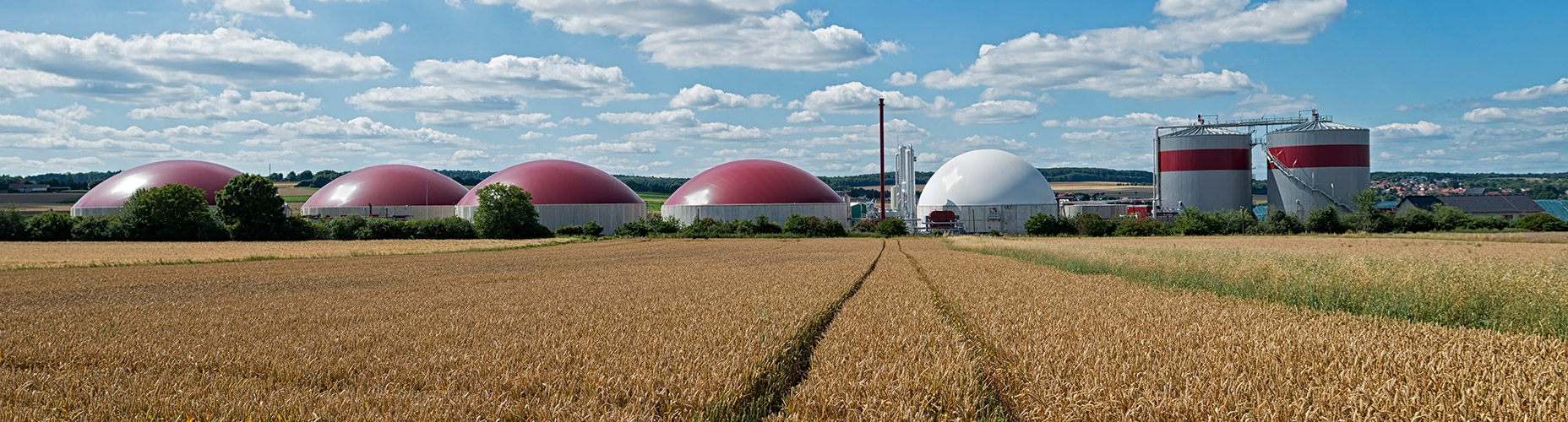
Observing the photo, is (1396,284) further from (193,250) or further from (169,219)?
(169,219)

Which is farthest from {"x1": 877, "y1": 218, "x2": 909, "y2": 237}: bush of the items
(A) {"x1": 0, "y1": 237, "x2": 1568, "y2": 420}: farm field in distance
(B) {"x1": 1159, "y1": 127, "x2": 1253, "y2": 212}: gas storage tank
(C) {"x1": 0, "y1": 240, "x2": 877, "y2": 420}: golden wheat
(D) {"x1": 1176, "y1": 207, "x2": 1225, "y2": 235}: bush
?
(A) {"x1": 0, "y1": 237, "x2": 1568, "y2": 420}: farm field in distance

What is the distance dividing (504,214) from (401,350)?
6271 centimetres

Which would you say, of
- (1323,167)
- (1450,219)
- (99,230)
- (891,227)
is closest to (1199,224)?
(1323,167)

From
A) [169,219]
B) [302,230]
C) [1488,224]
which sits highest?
[169,219]

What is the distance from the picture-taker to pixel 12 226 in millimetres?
64125

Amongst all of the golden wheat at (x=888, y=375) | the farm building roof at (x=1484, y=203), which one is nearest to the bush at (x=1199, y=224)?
the farm building roof at (x=1484, y=203)

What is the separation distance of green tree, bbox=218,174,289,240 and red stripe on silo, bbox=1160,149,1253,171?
65.7m

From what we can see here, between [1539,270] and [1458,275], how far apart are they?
113 centimetres

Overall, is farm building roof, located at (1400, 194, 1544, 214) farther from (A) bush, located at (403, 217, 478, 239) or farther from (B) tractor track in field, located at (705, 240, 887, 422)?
(B) tractor track in field, located at (705, 240, 887, 422)

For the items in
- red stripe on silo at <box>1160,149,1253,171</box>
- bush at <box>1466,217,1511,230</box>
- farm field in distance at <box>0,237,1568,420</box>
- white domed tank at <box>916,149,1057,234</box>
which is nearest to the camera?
farm field in distance at <box>0,237,1568,420</box>

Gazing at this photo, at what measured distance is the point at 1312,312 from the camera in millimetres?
11602

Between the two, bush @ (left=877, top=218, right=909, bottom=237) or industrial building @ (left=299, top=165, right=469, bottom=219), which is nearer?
bush @ (left=877, top=218, right=909, bottom=237)

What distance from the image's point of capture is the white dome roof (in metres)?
75.6

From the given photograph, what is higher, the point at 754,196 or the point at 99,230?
the point at 754,196
